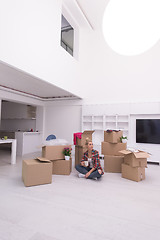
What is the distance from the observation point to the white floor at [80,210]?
144 centimetres

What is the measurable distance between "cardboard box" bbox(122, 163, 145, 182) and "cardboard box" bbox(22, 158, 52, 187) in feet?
5.00

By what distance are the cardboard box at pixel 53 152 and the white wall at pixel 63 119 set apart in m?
2.45

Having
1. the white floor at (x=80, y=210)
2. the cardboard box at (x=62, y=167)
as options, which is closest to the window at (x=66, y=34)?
the cardboard box at (x=62, y=167)

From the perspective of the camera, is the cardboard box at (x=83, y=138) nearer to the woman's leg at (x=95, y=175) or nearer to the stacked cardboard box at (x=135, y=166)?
the woman's leg at (x=95, y=175)

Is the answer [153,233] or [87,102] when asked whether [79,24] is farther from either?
[153,233]

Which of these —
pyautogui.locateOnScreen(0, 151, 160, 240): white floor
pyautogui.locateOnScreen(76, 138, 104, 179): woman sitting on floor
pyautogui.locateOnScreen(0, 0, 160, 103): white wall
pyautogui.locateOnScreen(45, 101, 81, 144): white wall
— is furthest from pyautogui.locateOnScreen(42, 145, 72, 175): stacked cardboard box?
pyautogui.locateOnScreen(45, 101, 81, 144): white wall

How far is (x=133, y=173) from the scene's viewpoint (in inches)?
120

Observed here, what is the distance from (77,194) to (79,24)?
5132 millimetres

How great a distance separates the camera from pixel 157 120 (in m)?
4.62

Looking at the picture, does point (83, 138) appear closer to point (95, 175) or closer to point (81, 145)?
point (81, 145)

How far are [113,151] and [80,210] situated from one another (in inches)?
84.3

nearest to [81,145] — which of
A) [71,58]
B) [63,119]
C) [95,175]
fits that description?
[95,175]

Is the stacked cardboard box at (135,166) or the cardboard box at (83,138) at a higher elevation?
the cardboard box at (83,138)

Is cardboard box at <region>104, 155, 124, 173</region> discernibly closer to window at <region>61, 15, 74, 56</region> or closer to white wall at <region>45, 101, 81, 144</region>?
white wall at <region>45, 101, 81, 144</region>
